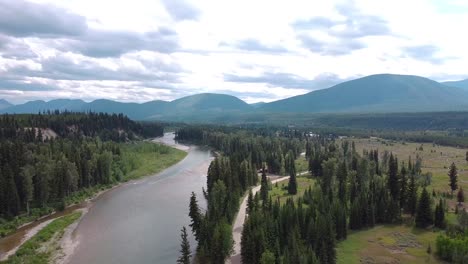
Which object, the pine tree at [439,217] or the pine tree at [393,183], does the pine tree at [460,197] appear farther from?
the pine tree at [439,217]

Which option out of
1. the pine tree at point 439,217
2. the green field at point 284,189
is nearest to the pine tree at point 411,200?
the pine tree at point 439,217

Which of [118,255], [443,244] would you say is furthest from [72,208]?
[443,244]

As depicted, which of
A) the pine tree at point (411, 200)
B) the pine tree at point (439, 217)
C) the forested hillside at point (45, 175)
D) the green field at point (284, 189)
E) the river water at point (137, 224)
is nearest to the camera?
the river water at point (137, 224)

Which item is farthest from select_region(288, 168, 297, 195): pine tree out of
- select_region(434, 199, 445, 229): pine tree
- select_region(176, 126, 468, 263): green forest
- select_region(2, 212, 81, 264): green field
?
select_region(2, 212, 81, 264): green field

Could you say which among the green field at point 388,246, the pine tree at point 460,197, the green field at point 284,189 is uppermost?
the pine tree at point 460,197

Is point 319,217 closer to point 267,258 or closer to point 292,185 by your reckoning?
point 267,258

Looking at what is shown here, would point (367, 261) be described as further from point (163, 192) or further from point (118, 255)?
point (163, 192)
